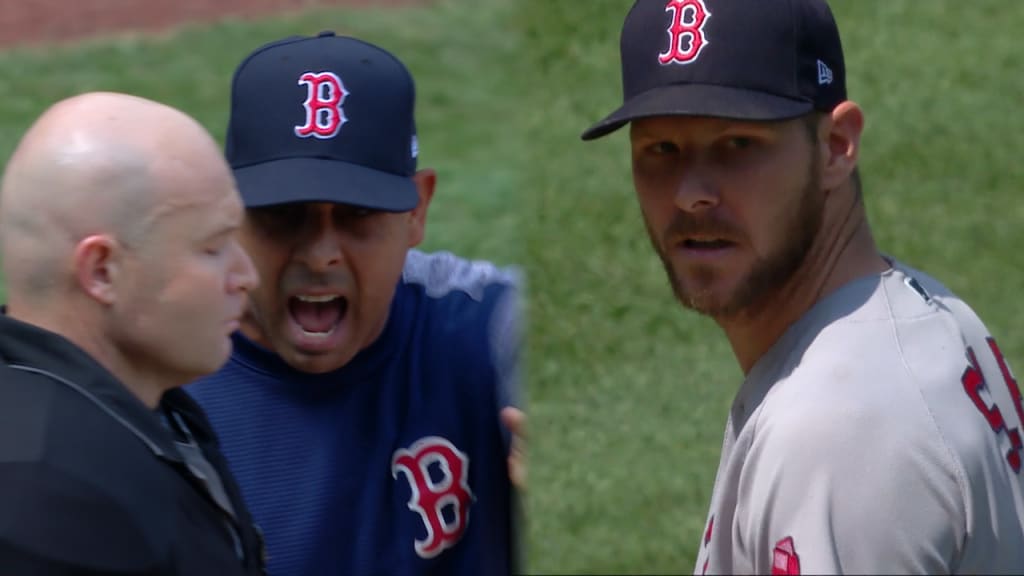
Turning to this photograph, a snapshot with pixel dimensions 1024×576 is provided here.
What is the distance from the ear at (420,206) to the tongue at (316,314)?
7.2 inches

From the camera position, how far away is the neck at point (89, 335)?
2.16 metres

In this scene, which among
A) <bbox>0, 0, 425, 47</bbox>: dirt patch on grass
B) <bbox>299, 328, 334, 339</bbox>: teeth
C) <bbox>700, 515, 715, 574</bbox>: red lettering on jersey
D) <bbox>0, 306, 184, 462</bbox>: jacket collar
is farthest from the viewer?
<bbox>0, 0, 425, 47</bbox>: dirt patch on grass

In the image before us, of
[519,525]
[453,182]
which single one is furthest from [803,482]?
[453,182]

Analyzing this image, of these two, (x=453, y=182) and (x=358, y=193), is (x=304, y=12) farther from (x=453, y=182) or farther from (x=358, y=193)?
(x=358, y=193)

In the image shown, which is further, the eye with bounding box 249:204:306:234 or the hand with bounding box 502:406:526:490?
the eye with bounding box 249:204:306:234

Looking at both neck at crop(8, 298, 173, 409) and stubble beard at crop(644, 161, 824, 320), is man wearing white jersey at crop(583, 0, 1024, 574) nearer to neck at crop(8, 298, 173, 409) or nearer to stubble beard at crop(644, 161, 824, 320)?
stubble beard at crop(644, 161, 824, 320)

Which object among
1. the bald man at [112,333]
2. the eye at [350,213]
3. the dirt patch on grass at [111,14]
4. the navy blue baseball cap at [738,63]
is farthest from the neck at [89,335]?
the dirt patch on grass at [111,14]

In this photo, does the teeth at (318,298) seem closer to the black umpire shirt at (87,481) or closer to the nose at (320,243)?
the nose at (320,243)

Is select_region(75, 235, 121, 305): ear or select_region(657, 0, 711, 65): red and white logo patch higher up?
select_region(657, 0, 711, 65): red and white logo patch

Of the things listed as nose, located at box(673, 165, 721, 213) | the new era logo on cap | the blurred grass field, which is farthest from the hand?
the blurred grass field

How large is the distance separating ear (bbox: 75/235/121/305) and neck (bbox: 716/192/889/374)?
2.80 ft

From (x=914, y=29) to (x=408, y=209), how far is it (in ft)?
18.9

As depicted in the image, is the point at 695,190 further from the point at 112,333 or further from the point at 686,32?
the point at 112,333

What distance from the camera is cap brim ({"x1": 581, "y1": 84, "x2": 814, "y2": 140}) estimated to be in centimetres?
223
